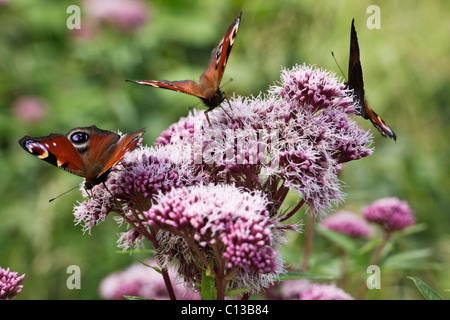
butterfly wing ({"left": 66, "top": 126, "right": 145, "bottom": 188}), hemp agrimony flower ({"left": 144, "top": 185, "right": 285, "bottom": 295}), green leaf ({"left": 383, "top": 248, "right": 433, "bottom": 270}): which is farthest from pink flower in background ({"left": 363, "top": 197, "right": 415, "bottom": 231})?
butterfly wing ({"left": 66, "top": 126, "right": 145, "bottom": 188})

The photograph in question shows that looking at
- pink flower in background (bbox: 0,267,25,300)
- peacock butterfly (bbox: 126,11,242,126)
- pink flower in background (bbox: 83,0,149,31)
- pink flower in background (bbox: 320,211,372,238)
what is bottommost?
pink flower in background (bbox: 0,267,25,300)

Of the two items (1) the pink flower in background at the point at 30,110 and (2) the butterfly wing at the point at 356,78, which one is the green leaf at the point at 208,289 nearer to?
(2) the butterfly wing at the point at 356,78

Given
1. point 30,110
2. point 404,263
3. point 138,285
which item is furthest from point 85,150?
point 30,110

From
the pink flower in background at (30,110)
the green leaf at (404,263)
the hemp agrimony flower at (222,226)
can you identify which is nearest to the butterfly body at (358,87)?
the hemp agrimony flower at (222,226)

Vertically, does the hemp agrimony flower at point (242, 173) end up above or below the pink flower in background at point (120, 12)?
below

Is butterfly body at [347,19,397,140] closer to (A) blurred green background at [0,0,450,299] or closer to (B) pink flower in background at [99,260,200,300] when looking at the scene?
(B) pink flower in background at [99,260,200,300]
